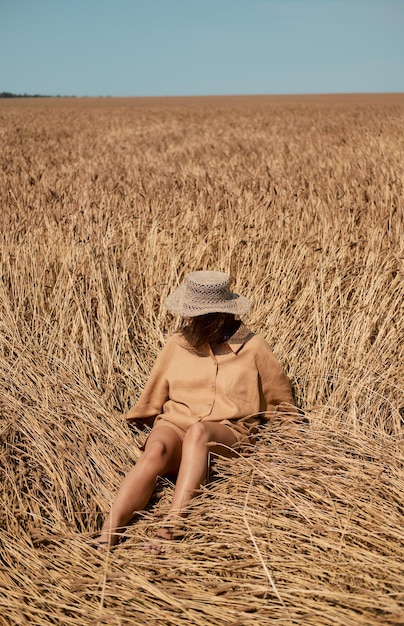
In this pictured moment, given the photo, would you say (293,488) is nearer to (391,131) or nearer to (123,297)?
(123,297)

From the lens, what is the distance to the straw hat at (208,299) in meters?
2.23

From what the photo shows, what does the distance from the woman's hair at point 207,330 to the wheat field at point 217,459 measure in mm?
368

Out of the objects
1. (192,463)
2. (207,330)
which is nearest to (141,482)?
(192,463)

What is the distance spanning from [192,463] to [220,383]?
33 centimetres

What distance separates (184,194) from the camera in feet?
15.6

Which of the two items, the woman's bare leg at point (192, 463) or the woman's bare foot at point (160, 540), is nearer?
the woman's bare foot at point (160, 540)

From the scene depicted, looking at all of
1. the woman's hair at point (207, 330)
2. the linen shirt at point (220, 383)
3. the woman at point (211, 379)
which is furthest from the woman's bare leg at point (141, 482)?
the woman's hair at point (207, 330)

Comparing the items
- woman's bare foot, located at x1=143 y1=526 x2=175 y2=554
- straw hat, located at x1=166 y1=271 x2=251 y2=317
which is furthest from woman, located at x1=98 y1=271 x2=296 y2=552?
woman's bare foot, located at x1=143 y1=526 x2=175 y2=554

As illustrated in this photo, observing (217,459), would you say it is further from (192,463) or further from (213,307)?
(213,307)

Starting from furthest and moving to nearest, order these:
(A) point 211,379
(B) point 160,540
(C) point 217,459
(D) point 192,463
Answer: (A) point 211,379
(C) point 217,459
(D) point 192,463
(B) point 160,540

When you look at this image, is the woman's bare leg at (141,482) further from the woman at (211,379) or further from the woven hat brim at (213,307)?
the woven hat brim at (213,307)

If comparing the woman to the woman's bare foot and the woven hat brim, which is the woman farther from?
the woman's bare foot

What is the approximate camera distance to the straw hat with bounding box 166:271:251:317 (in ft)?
7.33

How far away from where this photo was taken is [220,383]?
228 centimetres
